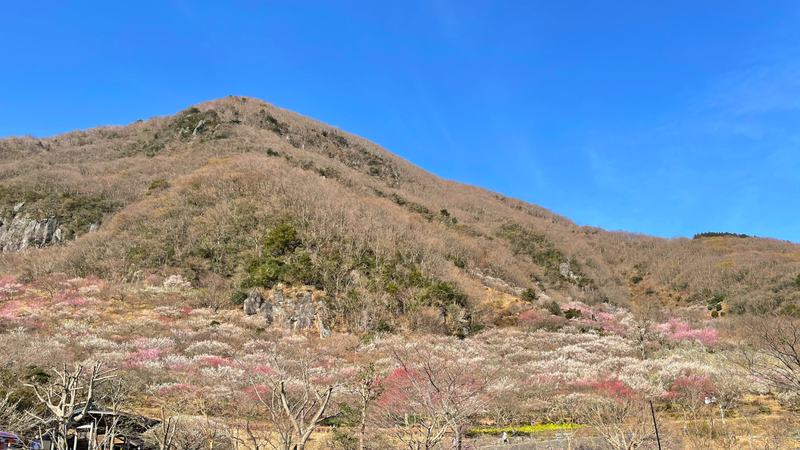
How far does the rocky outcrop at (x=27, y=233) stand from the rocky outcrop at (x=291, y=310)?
24.8 metres

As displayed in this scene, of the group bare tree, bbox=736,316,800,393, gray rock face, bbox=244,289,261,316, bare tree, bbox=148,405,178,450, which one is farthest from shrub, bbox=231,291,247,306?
bare tree, bbox=736,316,800,393

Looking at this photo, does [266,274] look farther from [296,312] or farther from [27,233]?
[27,233]

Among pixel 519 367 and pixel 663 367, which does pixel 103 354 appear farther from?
pixel 663 367

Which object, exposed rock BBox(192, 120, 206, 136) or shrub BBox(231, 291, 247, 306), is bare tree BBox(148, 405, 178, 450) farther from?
exposed rock BBox(192, 120, 206, 136)

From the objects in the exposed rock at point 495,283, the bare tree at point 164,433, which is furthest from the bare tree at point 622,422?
the exposed rock at point 495,283

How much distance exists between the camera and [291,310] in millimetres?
26750

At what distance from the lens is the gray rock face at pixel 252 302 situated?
2698cm

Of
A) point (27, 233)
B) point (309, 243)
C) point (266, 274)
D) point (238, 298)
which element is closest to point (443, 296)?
point (309, 243)

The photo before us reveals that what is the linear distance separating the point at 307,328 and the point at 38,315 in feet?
49.1

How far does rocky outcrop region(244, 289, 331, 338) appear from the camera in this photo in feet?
85.1

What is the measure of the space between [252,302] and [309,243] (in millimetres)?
6766

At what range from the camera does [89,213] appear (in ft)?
133

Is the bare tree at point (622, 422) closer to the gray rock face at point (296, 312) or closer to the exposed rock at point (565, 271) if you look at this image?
the gray rock face at point (296, 312)

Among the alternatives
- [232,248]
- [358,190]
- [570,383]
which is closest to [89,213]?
[232,248]
